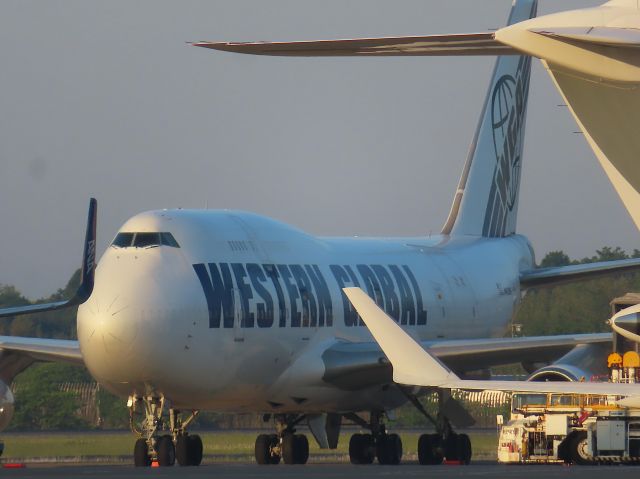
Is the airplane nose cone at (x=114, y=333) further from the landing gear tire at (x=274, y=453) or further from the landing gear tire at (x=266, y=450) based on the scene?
the landing gear tire at (x=274, y=453)

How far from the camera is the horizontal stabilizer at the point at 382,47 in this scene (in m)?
11.1

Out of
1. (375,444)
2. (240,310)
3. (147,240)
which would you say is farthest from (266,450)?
(147,240)

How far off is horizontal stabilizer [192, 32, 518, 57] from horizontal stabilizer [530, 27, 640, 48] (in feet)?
4.52

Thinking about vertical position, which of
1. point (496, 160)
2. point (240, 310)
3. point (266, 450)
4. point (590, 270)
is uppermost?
point (496, 160)

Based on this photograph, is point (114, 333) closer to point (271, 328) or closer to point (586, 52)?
point (271, 328)

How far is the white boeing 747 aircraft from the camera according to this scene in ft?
82.3

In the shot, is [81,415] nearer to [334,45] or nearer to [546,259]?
[546,259]

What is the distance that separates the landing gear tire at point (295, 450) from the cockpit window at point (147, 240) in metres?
4.91

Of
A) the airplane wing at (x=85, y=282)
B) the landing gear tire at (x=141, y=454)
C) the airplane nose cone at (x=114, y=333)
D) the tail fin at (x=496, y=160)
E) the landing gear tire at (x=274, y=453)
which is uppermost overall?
the tail fin at (x=496, y=160)

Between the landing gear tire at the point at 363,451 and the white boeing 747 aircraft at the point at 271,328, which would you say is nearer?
the white boeing 747 aircraft at the point at 271,328

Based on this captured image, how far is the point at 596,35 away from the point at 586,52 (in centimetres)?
19

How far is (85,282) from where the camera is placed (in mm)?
26812

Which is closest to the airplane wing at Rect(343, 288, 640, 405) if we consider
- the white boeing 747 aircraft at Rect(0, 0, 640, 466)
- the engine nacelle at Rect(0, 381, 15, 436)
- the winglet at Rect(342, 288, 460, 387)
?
the winglet at Rect(342, 288, 460, 387)

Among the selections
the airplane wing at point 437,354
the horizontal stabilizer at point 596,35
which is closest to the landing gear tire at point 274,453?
the airplane wing at point 437,354
